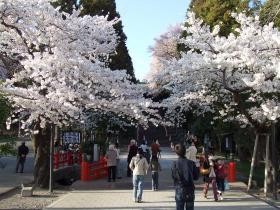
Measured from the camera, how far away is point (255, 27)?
15.7 meters

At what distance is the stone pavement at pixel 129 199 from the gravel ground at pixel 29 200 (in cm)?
50

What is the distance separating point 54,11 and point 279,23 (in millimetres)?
9073

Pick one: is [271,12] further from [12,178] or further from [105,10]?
[105,10]

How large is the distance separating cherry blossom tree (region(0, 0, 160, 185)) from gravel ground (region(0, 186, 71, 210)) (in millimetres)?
1254

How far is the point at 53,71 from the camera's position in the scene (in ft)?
48.6

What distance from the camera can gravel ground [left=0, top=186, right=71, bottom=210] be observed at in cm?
1435

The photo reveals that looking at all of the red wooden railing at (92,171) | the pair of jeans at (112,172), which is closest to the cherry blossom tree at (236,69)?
the pair of jeans at (112,172)

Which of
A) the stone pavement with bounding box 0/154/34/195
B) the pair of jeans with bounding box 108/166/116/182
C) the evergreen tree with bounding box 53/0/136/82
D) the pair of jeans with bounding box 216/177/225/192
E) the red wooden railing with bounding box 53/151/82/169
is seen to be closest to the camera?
the pair of jeans with bounding box 216/177/225/192

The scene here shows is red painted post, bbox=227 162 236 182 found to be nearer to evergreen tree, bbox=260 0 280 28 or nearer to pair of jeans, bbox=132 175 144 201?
evergreen tree, bbox=260 0 280 28

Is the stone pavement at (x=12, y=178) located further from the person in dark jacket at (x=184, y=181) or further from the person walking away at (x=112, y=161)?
the person in dark jacket at (x=184, y=181)

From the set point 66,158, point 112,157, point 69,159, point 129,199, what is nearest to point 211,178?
point 129,199

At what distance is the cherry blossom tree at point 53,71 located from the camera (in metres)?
13.7

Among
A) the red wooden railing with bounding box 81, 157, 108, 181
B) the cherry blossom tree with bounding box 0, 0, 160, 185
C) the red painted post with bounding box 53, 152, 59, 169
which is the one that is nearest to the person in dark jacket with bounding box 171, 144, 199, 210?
the cherry blossom tree with bounding box 0, 0, 160, 185

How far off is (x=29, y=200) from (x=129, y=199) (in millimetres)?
3159
